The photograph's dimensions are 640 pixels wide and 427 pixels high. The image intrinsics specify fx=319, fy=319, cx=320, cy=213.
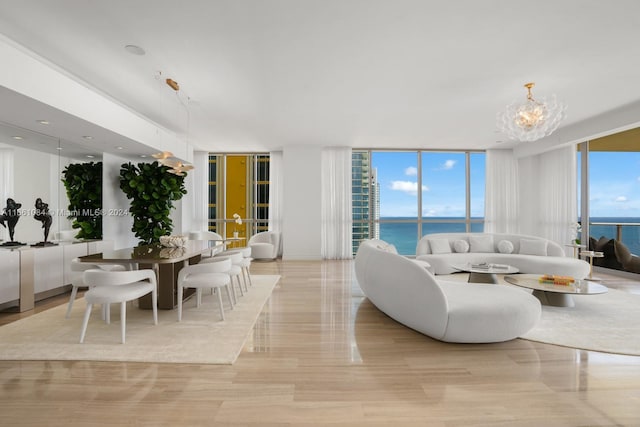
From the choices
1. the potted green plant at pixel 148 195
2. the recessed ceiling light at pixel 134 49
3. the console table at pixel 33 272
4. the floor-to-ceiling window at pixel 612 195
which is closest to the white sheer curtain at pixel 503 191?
the floor-to-ceiling window at pixel 612 195

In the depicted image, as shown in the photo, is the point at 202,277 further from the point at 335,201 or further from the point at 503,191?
the point at 503,191

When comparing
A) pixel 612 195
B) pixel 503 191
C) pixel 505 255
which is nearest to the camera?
pixel 505 255

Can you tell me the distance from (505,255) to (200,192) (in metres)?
7.28

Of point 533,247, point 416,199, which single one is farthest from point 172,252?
point 416,199

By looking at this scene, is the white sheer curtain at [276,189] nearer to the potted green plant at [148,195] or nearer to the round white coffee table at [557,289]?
the potted green plant at [148,195]

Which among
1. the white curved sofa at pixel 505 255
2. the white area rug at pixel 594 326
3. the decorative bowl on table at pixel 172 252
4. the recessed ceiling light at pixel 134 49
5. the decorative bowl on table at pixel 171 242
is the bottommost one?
the white area rug at pixel 594 326

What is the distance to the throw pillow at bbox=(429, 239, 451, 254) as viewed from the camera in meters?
6.21

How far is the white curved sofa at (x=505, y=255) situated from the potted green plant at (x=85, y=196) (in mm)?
5866

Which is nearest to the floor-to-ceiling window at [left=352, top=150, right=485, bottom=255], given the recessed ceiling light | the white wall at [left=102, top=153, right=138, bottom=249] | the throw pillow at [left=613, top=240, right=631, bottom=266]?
the throw pillow at [left=613, top=240, right=631, bottom=266]

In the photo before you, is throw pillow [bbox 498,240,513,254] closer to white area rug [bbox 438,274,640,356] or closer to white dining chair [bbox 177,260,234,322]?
white area rug [bbox 438,274,640,356]

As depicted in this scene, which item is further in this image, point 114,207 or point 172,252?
point 114,207

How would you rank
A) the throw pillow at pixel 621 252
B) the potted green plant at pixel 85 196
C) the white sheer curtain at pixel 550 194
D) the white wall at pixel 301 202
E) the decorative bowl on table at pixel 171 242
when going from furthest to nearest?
the white wall at pixel 301 202
the white sheer curtain at pixel 550 194
the throw pillow at pixel 621 252
the potted green plant at pixel 85 196
the decorative bowl on table at pixel 171 242

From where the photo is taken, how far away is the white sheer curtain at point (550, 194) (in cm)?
694

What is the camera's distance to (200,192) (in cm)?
859
